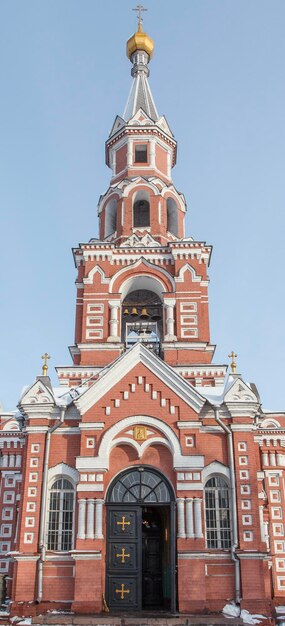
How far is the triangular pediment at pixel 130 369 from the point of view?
1425cm

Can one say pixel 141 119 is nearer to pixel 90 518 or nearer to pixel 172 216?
pixel 172 216

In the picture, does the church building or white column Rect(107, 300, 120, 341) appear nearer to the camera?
the church building

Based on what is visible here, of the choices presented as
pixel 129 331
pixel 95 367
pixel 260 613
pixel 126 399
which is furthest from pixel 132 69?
pixel 260 613

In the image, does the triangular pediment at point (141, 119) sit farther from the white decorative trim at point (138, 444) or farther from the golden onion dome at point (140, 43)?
the white decorative trim at point (138, 444)

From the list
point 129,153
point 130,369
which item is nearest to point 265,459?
point 130,369

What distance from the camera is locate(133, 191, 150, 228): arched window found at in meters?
20.5

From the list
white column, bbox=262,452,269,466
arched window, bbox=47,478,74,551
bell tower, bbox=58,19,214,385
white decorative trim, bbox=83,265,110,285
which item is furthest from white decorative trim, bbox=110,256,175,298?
arched window, bbox=47,478,74,551

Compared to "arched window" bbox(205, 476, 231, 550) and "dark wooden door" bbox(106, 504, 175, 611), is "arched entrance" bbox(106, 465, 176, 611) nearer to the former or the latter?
"dark wooden door" bbox(106, 504, 175, 611)

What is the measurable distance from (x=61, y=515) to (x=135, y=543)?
1636 mm

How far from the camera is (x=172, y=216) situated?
830 inches

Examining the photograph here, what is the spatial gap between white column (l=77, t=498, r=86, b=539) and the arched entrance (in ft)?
1.72

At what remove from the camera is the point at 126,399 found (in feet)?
47.2

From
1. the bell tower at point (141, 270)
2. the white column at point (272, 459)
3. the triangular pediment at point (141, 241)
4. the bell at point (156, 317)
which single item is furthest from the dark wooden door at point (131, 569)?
the triangular pediment at point (141, 241)

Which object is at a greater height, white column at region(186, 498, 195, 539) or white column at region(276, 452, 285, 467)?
white column at region(276, 452, 285, 467)
